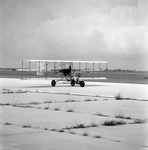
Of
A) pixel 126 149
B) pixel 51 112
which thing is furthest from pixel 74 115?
pixel 126 149

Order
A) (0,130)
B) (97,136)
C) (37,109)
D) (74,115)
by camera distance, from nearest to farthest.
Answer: (97,136)
(0,130)
(74,115)
(37,109)

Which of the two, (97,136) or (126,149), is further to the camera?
(97,136)

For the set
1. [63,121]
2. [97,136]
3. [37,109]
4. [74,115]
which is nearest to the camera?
[97,136]

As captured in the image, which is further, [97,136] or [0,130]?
[0,130]

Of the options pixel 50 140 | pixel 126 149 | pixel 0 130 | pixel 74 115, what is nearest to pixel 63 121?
pixel 74 115

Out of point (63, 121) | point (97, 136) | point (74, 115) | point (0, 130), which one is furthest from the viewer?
point (74, 115)

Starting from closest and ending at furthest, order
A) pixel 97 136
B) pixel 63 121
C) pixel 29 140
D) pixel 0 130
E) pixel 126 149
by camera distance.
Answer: pixel 126 149, pixel 29 140, pixel 97 136, pixel 0 130, pixel 63 121

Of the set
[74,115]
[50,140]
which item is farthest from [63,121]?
[50,140]

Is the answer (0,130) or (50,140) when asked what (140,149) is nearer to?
(50,140)

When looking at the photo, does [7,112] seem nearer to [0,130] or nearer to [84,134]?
[0,130]
